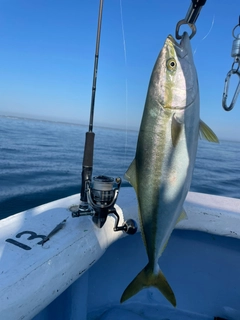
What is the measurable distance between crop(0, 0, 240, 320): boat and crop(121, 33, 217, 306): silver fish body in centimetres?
59

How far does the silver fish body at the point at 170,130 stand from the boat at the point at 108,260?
1.93 ft

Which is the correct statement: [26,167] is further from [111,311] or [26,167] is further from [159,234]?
[159,234]

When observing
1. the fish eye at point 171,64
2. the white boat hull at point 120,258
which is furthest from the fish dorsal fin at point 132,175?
the white boat hull at point 120,258

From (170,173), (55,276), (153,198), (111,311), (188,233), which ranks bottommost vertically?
(111,311)

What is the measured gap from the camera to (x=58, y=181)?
727 cm

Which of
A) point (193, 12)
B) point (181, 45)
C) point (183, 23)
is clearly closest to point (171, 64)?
point (181, 45)

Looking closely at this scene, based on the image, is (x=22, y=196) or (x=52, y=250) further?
(x=22, y=196)

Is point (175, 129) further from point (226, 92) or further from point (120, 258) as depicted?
point (120, 258)

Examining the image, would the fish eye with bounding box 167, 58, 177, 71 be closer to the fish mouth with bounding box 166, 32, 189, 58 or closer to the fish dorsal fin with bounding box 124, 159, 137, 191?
the fish mouth with bounding box 166, 32, 189, 58

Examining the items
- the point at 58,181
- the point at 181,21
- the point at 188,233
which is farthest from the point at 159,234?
the point at 58,181

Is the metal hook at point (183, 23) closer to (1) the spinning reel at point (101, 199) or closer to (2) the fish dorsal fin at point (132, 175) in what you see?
(2) the fish dorsal fin at point (132, 175)

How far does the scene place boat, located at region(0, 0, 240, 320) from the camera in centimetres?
141

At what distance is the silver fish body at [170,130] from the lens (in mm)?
1215

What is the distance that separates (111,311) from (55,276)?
160 cm
